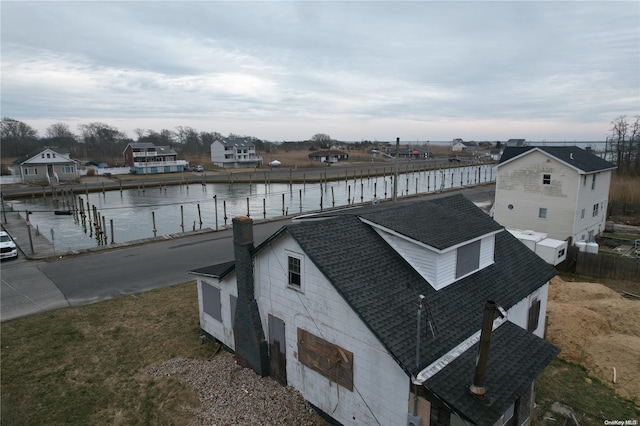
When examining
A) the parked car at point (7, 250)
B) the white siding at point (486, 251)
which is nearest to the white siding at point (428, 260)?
the white siding at point (486, 251)

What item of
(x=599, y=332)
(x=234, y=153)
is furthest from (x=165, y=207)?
(x=599, y=332)

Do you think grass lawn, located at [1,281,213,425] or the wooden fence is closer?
grass lawn, located at [1,281,213,425]

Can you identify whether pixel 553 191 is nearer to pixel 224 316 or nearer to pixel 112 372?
pixel 224 316

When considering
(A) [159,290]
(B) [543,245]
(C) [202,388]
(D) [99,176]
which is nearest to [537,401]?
(C) [202,388]

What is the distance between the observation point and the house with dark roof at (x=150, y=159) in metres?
88.5

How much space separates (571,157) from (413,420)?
28.1m

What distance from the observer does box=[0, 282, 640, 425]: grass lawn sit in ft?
34.6

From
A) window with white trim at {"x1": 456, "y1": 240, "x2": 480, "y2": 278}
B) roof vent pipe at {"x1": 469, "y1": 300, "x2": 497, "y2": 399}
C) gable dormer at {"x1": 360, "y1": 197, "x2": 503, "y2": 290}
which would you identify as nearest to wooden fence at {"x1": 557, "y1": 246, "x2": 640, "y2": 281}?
gable dormer at {"x1": 360, "y1": 197, "x2": 503, "y2": 290}

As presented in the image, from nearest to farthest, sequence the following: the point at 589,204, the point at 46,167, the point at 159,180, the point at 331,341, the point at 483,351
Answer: the point at 483,351, the point at 331,341, the point at 589,204, the point at 46,167, the point at 159,180

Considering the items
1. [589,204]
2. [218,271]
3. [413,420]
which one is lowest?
[413,420]

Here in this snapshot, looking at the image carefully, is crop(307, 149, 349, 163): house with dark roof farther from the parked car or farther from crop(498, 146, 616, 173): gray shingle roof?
the parked car

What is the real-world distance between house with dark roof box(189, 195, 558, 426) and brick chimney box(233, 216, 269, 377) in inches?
1.3

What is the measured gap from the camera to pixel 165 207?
181 ft

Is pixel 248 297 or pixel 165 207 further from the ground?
pixel 248 297
